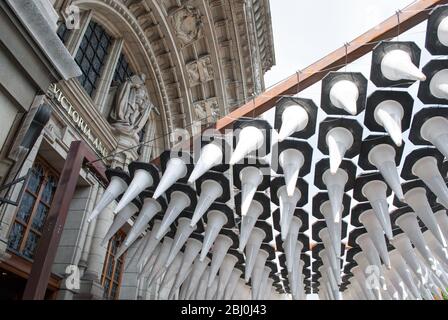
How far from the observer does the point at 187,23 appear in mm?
17594

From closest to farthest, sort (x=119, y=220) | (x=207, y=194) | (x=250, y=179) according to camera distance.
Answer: (x=250, y=179) < (x=207, y=194) < (x=119, y=220)

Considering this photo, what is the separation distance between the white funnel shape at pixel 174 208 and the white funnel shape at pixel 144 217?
293 millimetres

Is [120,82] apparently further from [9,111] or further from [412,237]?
[412,237]

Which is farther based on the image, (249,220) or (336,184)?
(249,220)

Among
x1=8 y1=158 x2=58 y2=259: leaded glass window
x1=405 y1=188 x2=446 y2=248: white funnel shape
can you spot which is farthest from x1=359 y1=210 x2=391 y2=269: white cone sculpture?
x1=8 y1=158 x2=58 y2=259: leaded glass window

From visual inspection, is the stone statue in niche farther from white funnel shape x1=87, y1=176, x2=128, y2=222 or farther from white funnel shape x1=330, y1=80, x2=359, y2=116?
white funnel shape x1=330, y1=80, x2=359, y2=116

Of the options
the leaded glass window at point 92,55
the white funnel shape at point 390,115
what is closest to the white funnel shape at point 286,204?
the white funnel shape at point 390,115

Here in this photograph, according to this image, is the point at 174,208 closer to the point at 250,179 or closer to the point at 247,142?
the point at 250,179

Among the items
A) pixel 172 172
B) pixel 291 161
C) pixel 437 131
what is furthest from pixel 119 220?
pixel 437 131

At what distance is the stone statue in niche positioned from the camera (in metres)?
13.7

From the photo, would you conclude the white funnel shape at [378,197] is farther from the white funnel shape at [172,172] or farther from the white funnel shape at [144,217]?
the white funnel shape at [144,217]

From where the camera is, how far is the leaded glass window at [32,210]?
866cm

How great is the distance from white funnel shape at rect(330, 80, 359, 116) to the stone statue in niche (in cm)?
1010

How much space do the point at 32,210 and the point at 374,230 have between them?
7872 millimetres
